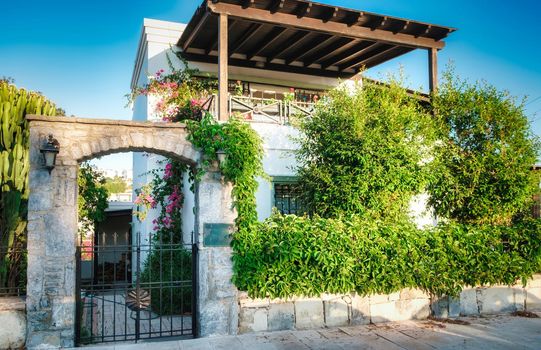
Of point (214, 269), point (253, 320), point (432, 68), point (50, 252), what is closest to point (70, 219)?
point (50, 252)

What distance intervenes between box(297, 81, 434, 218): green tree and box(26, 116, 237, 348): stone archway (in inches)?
85.6

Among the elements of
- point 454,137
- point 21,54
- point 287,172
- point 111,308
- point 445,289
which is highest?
point 21,54

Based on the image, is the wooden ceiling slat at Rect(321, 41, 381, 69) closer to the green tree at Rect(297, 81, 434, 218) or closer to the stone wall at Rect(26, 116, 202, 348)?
the green tree at Rect(297, 81, 434, 218)

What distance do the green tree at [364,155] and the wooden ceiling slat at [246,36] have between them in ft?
10.5

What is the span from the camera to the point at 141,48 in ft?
40.1

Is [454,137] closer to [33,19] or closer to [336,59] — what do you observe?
[336,59]

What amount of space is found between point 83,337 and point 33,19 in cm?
876

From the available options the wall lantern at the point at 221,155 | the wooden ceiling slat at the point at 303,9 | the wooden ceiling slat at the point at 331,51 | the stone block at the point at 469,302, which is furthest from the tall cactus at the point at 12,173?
the wooden ceiling slat at the point at 331,51

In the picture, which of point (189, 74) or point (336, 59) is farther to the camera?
point (336, 59)

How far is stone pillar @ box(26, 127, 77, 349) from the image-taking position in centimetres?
552

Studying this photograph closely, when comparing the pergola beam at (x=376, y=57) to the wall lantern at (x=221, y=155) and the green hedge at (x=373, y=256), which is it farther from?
the wall lantern at (x=221, y=155)

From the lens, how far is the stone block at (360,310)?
267 inches

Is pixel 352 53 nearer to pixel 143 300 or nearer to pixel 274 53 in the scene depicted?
pixel 274 53

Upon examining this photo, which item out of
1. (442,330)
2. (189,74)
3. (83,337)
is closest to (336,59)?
(189,74)
